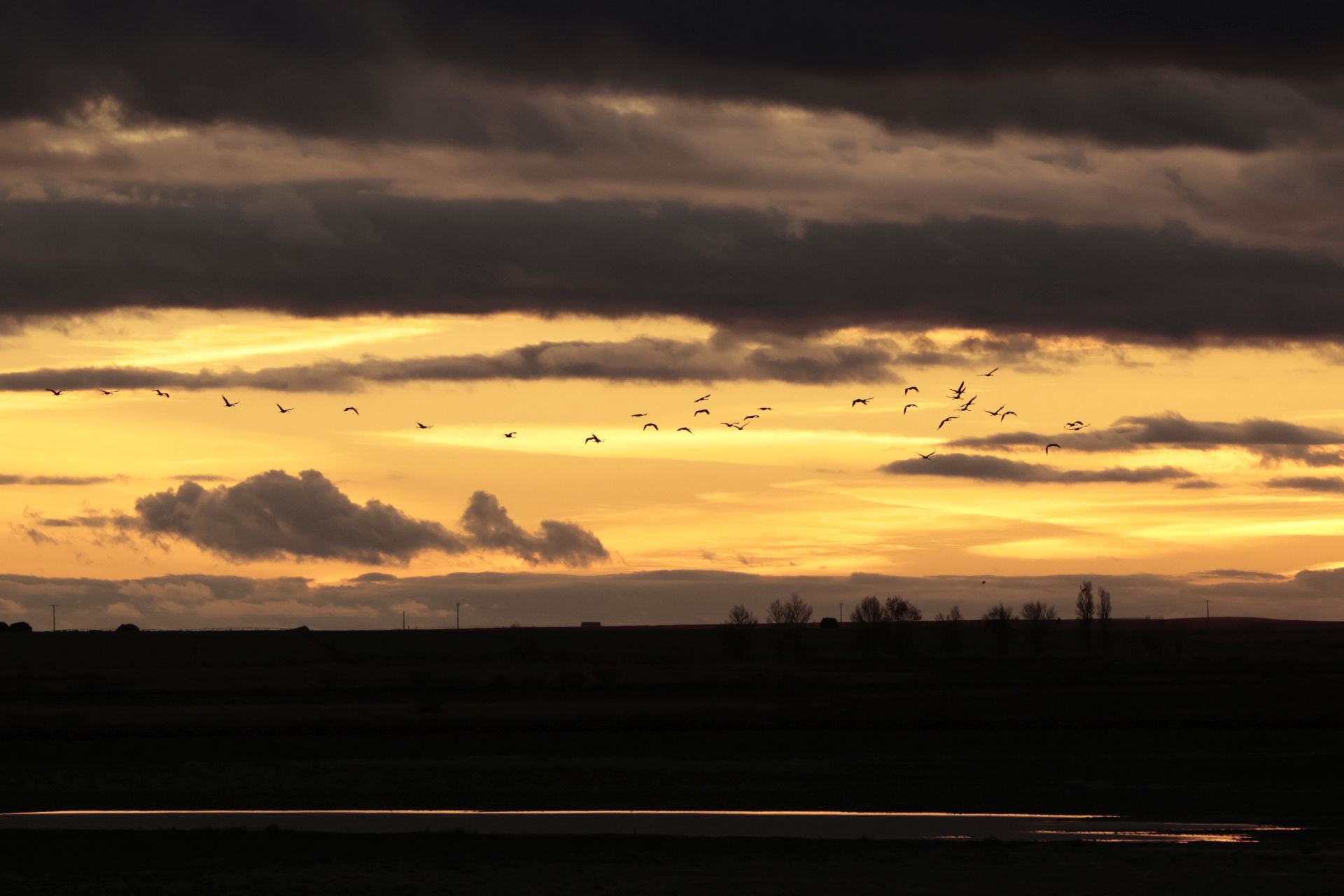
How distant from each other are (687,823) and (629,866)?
32.8 ft

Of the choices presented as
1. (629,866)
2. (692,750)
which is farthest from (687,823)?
(692,750)

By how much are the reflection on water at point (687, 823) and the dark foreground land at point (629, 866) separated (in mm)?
2579

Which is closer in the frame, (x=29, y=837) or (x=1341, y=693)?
(x=29, y=837)

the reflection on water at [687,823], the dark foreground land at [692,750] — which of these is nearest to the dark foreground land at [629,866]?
the reflection on water at [687,823]

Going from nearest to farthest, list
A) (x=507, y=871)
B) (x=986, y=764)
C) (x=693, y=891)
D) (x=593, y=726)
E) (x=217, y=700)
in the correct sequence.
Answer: (x=693, y=891) < (x=507, y=871) < (x=986, y=764) < (x=593, y=726) < (x=217, y=700)

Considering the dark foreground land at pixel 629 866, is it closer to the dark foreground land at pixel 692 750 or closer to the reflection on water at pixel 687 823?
the reflection on water at pixel 687 823

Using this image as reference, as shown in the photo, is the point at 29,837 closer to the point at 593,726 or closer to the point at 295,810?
the point at 295,810

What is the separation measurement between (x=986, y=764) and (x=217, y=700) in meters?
72.9

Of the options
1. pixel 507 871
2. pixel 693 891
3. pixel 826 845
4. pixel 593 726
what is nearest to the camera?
pixel 693 891

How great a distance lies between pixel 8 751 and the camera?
81.1m

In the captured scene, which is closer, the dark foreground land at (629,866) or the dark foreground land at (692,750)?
the dark foreground land at (629,866)

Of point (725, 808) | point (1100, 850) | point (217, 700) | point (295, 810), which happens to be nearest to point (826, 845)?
point (1100, 850)

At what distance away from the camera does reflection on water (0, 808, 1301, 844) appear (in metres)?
48.8

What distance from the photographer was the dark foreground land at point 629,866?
3925cm
